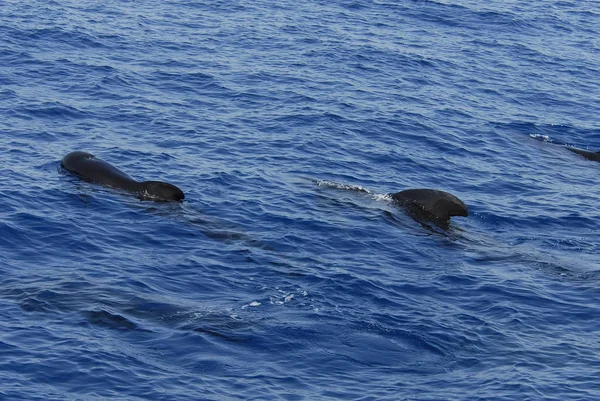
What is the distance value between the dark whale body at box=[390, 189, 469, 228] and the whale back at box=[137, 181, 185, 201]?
638 cm

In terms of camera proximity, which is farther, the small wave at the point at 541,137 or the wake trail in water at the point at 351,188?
the small wave at the point at 541,137

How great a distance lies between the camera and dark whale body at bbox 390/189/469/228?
97.4 ft

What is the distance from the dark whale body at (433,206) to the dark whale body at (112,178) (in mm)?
6478

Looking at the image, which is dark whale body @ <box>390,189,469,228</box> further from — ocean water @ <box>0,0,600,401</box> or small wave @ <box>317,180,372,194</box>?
small wave @ <box>317,180,372,194</box>

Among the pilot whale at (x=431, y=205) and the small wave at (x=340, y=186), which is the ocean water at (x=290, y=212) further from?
the pilot whale at (x=431, y=205)

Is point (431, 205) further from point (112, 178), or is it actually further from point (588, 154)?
point (588, 154)

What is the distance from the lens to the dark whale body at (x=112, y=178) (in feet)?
98.3

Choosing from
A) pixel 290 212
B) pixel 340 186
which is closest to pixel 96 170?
pixel 290 212

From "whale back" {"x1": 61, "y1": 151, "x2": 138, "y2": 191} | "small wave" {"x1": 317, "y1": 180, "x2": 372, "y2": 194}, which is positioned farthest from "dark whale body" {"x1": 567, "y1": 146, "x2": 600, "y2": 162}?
"whale back" {"x1": 61, "y1": 151, "x2": 138, "y2": 191}

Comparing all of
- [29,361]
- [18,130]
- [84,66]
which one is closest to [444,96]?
[84,66]

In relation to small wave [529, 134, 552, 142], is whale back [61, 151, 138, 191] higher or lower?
higher

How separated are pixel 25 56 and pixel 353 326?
24718 mm

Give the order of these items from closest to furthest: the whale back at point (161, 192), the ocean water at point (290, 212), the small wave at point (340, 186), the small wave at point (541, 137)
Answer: the ocean water at point (290, 212) < the whale back at point (161, 192) < the small wave at point (340, 186) < the small wave at point (541, 137)

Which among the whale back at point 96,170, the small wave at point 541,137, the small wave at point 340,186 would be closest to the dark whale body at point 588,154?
the small wave at point 541,137
